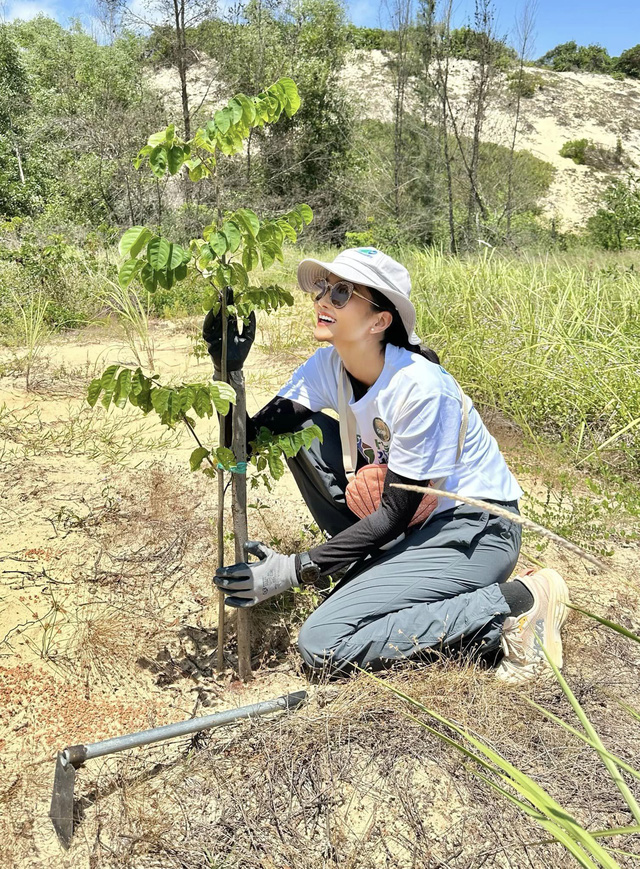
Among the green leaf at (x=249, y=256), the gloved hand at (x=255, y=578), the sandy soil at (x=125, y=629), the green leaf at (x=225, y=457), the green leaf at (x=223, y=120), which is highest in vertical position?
the green leaf at (x=223, y=120)

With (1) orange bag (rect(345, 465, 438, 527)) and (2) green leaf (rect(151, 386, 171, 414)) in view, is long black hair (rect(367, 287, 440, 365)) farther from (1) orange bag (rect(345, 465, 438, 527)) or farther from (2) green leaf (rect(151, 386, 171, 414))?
(2) green leaf (rect(151, 386, 171, 414))

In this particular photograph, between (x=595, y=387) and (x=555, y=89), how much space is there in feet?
122

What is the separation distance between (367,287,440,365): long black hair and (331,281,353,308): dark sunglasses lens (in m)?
0.07

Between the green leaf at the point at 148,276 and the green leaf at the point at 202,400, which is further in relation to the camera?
the green leaf at the point at 202,400

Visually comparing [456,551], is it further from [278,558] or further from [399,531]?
[278,558]

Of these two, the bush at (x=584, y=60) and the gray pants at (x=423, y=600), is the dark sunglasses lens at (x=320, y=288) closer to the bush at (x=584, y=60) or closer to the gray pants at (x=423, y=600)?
the gray pants at (x=423, y=600)

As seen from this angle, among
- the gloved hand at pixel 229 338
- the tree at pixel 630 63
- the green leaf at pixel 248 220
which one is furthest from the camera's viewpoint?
the tree at pixel 630 63

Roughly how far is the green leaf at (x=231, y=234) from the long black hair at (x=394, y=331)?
1.91 feet

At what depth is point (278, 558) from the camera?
6.63 ft

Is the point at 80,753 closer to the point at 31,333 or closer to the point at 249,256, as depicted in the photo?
the point at 249,256

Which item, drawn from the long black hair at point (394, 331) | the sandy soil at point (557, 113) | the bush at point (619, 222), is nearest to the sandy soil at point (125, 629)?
the long black hair at point (394, 331)

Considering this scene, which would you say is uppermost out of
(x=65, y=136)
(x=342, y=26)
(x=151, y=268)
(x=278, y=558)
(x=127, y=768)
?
(x=342, y=26)

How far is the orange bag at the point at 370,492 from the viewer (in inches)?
83.6

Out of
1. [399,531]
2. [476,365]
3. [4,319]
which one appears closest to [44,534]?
[399,531]
